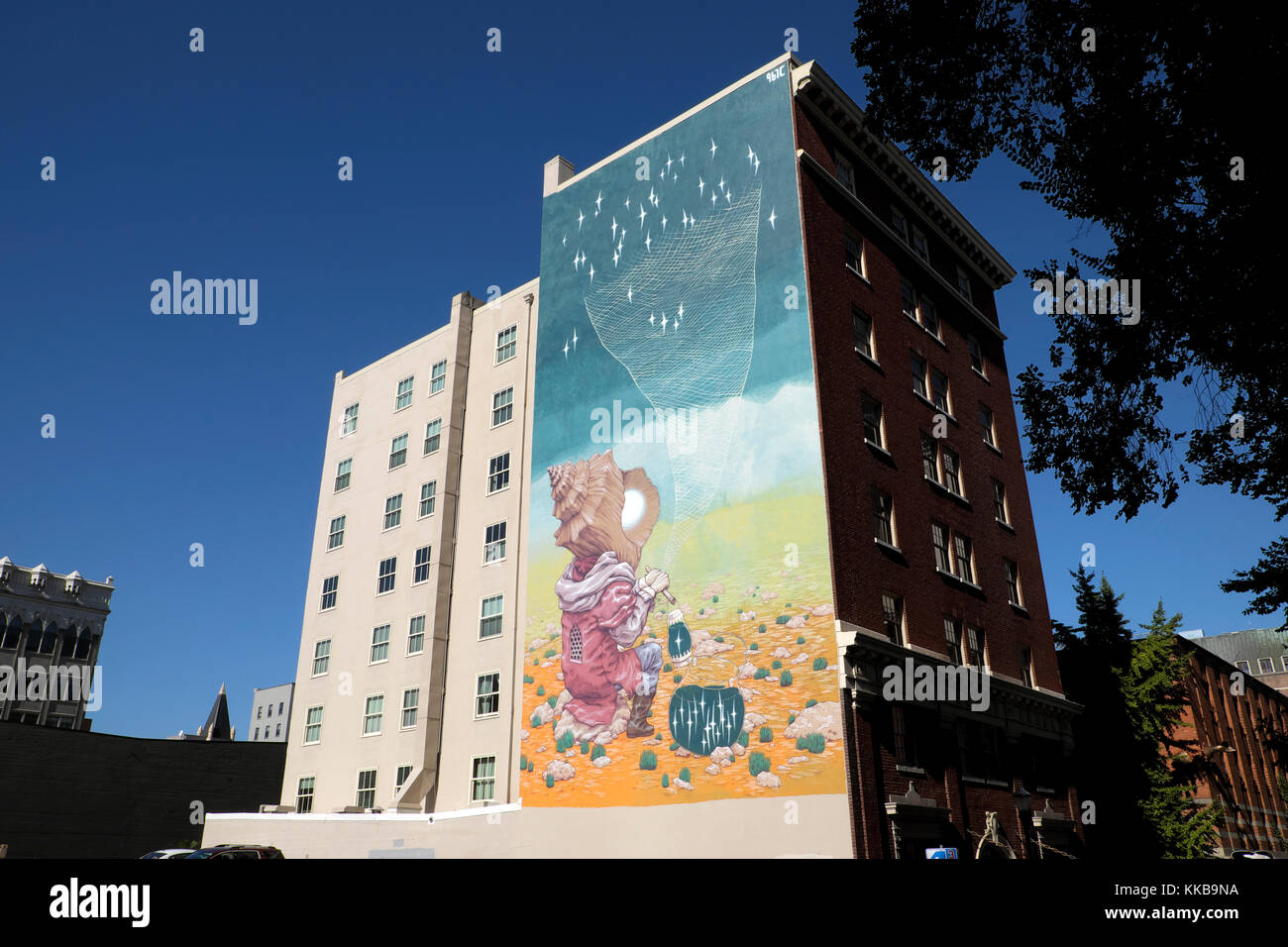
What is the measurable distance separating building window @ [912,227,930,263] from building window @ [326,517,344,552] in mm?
33449

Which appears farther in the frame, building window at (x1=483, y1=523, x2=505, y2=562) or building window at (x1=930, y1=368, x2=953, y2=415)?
building window at (x1=483, y1=523, x2=505, y2=562)

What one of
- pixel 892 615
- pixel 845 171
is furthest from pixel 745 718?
pixel 845 171

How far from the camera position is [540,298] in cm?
4247

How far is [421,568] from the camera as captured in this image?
44.2m

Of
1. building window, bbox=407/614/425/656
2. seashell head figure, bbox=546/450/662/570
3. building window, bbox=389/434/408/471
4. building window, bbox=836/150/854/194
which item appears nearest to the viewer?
seashell head figure, bbox=546/450/662/570

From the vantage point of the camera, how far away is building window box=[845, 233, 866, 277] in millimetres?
35938

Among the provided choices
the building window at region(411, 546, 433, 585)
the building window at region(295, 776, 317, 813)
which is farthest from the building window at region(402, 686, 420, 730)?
the building window at region(295, 776, 317, 813)

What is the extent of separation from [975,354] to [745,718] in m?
24.4

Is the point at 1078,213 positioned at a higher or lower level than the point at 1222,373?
higher

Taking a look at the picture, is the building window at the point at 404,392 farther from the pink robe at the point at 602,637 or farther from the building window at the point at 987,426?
the building window at the point at 987,426

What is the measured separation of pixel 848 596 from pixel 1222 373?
13.6 metres

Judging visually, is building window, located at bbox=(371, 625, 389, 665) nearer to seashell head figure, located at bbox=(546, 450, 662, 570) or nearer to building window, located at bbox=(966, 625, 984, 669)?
seashell head figure, located at bbox=(546, 450, 662, 570)
